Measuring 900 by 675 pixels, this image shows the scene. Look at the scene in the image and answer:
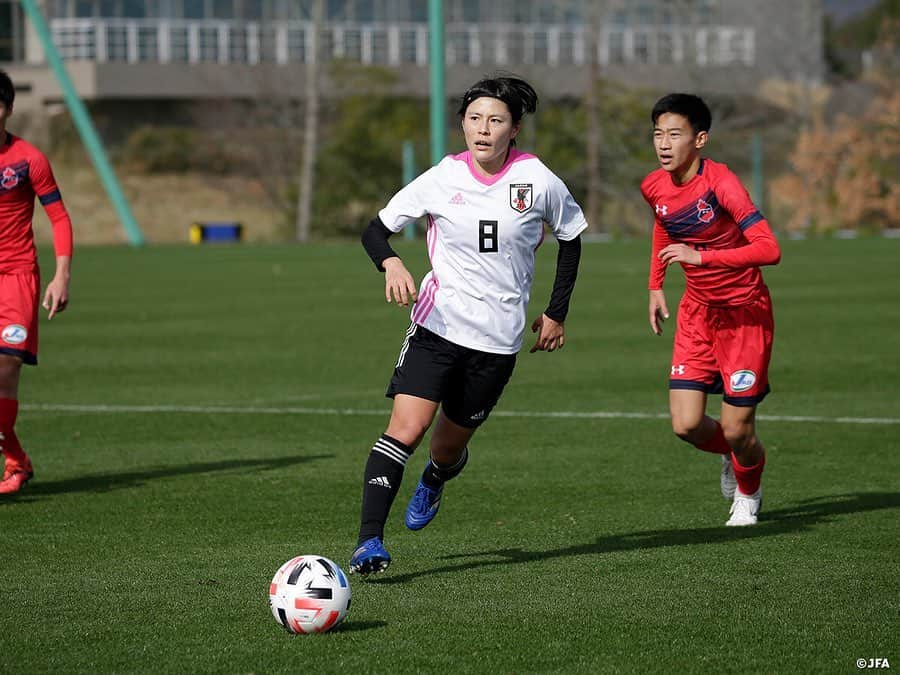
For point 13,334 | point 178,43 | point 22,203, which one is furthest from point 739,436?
point 178,43

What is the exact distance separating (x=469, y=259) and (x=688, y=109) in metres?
1.58

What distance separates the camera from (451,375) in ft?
22.0

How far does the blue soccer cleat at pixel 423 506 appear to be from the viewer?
23.3ft

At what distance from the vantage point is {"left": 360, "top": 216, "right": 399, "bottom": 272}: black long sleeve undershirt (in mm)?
6660

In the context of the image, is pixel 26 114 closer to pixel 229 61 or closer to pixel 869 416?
pixel 229 61

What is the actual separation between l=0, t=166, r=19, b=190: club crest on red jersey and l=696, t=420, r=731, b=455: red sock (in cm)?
402

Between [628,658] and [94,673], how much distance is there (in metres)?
1.77

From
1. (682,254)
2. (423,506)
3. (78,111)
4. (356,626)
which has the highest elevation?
(682,254)

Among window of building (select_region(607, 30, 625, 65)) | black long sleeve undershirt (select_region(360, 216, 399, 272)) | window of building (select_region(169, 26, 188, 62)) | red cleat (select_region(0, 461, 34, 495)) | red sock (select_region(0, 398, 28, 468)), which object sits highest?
black long sleeve undershirt (select_region(360, 216, 399, 272))

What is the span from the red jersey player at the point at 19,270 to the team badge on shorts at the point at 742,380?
3.64m

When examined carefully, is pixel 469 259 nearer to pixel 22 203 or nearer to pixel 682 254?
pixel 682 254

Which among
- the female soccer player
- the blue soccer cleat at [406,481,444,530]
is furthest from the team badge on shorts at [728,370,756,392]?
the blue soccer cleat at [406,481,444,530]

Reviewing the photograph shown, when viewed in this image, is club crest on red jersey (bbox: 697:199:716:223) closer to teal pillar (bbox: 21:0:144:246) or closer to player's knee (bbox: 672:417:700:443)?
player's knee (bbox: 672:417:700:443)

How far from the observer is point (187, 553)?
706 cm
